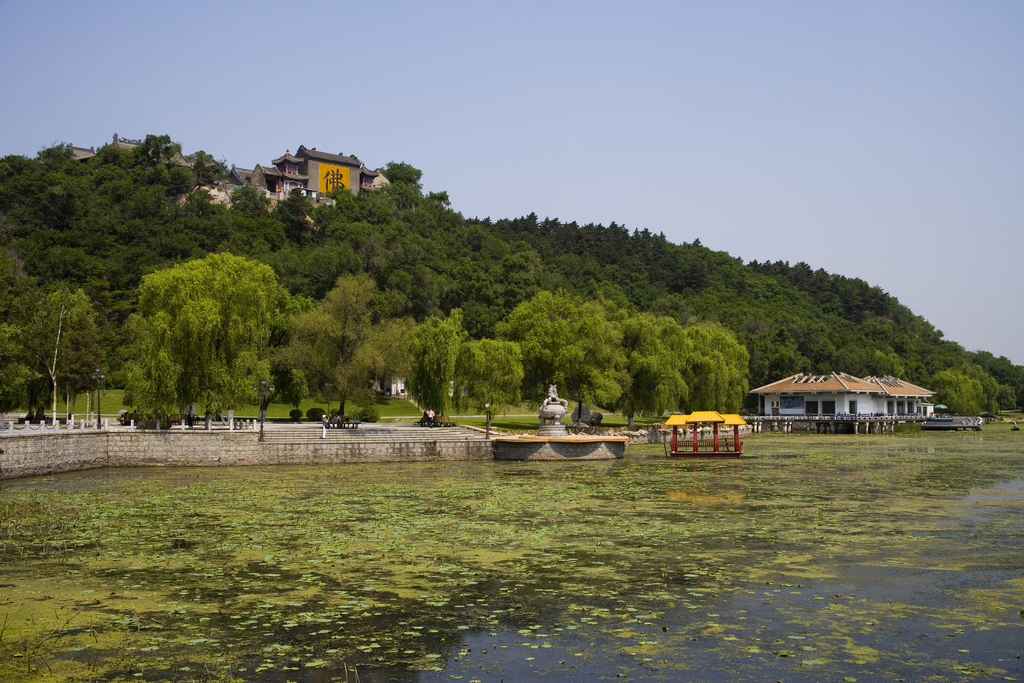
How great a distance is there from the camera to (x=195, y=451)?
112 ft

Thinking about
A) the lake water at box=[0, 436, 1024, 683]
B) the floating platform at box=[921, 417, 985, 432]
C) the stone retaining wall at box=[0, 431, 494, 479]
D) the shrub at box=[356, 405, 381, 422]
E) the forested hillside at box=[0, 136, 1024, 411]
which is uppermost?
the forested hillside at box=[0, 136, 1024, 411]

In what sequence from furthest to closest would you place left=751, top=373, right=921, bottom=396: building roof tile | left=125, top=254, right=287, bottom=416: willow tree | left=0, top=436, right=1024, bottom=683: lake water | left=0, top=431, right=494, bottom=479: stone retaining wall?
left=751, top=373, right=921, bottom=396: building roof tile, left=125, top=254, right=287, bottom=416: willow tree, left=0, top=431, right=494, bottom=479: stone retaining wall, left=0, top=436, right=1024, bottom=683: lake water

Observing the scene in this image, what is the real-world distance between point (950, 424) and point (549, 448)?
51.4 metres

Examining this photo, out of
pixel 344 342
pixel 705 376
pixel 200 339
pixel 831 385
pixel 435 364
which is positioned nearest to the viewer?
pixel 200 339

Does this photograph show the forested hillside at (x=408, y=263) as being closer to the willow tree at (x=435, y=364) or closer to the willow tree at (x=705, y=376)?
the willow tree at (x=705, y=376)

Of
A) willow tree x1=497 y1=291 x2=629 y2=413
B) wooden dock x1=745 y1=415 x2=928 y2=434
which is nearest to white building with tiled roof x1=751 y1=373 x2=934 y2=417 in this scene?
wooden dock x1=745 y1=415 x2=928 y2=434

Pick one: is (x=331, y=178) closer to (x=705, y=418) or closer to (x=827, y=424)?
(x=827, y=424)

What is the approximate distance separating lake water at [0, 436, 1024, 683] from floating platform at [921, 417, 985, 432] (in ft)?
179

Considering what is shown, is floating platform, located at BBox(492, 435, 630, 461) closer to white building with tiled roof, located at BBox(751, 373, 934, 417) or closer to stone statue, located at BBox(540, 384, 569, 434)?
stone statue, located at BBox(540, 384, 569, 434)

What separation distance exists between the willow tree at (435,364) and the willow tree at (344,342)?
4.40 ft

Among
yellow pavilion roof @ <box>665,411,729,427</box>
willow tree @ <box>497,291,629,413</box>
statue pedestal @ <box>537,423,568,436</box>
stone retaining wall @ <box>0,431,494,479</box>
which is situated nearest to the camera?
stone retaining wall @ <box>0,431,494,479</box>

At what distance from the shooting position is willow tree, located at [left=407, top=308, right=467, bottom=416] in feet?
148

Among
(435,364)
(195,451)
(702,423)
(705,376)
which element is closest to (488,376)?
(435,364)

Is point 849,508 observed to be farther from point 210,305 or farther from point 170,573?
point 210,305
